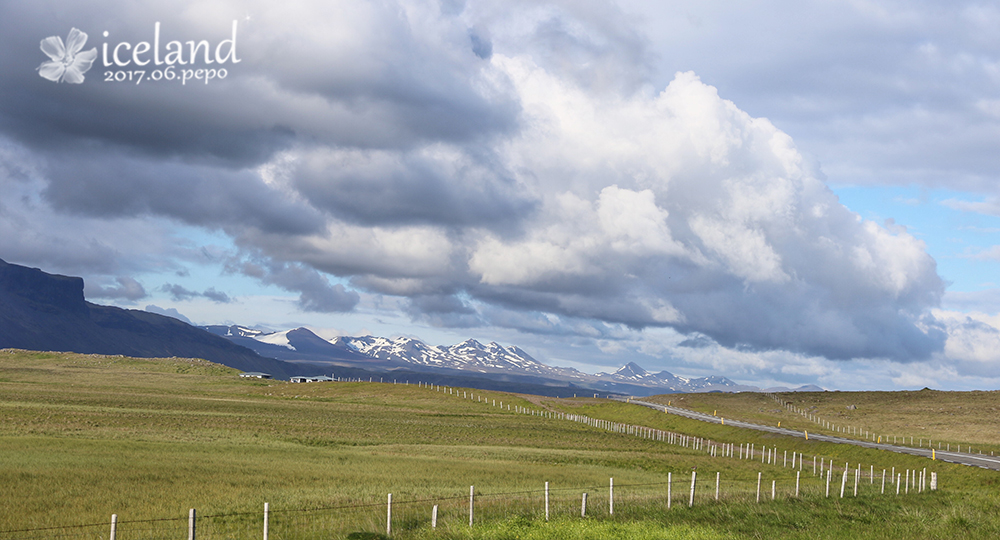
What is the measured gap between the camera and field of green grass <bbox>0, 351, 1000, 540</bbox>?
27.1 meters

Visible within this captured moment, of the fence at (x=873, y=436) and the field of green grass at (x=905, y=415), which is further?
the field of green grass at (x=905, y=415)

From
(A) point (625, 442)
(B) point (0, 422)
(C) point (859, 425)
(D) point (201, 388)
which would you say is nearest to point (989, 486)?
(A) point (625, 442)

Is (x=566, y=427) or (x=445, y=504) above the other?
(x=445, y=504)

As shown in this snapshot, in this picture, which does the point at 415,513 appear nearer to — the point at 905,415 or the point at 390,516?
the point at 390,516

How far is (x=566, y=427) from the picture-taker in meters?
103

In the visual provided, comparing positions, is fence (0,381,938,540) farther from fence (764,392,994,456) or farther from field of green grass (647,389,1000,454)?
field of green grass (647,389,1000,454)

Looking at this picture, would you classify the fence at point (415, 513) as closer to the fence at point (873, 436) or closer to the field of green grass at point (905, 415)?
the fence at point (873, 436)

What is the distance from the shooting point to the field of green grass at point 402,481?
27.1 metres

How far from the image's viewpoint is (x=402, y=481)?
1690 inches

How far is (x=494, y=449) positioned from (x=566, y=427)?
34.4 meters

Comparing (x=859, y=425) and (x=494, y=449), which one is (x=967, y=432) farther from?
(x=494, y=449)

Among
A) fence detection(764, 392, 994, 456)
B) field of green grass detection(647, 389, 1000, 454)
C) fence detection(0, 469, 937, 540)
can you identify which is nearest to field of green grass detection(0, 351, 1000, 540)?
fence detection(0, 469, 937, 540)

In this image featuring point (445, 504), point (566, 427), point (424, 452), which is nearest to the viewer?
point (445, 504)

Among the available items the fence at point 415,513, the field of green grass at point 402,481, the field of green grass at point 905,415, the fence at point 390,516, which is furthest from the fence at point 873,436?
the fence at point 390,516
